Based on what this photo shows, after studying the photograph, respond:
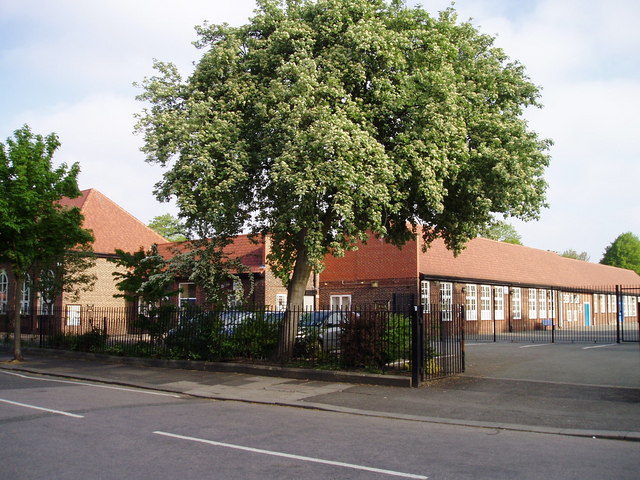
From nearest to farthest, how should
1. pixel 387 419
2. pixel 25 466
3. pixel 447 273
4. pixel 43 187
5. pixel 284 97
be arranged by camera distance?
pixel 25 466, pixel 387 419, pixel 284 97, pixel 43 187, pixel 447 273

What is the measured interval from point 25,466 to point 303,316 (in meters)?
10.3

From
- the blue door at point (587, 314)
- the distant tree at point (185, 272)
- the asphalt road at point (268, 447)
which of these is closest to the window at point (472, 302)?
the blue door at point (587, 314)

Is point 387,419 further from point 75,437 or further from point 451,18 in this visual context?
point 451,18

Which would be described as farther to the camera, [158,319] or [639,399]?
[158,319]

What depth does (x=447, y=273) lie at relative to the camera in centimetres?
3491

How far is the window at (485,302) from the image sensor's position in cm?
3769

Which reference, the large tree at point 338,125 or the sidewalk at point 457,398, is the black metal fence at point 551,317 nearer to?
the large tree at point 338,125

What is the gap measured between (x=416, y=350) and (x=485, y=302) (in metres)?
25.7

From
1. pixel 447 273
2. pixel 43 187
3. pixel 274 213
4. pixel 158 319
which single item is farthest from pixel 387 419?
pixel 447 273

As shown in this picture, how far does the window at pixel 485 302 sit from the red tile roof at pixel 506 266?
30.4 inches

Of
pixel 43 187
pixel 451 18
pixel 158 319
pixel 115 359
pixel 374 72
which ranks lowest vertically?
pixel 115 359

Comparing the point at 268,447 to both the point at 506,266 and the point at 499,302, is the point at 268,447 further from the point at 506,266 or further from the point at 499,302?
the point at 506,266

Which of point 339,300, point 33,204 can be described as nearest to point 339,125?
point 33,204

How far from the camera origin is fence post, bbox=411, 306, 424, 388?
13.7m
